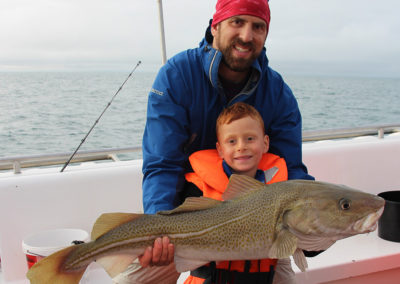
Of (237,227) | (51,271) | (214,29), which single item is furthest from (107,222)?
(214,29)

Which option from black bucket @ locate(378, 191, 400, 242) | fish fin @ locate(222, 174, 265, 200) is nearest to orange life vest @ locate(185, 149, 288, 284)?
fish fin @ locate(222, 174, 265, 200)

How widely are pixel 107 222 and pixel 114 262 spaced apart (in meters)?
0.19

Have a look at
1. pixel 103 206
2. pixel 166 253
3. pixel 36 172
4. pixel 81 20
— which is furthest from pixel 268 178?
pixel 81 20

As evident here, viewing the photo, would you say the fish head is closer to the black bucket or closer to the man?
the man

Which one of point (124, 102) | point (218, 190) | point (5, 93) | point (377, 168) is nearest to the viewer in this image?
point (218, 190)

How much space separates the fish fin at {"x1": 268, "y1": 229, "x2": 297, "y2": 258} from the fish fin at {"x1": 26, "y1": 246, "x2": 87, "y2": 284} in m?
0.89

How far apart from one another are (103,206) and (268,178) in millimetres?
1533

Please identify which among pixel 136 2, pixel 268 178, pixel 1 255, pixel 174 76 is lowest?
pixel 1 255

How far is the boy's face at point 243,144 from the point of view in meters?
2.31

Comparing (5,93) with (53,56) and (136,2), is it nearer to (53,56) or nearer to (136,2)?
(53,56)

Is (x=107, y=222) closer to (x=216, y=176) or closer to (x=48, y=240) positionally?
(x=216, y=176)

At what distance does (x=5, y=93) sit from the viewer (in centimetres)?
1495

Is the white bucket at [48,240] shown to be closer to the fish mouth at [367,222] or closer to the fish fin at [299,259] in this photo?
the fish fin at [299,259]

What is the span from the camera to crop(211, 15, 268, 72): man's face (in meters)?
2.51
